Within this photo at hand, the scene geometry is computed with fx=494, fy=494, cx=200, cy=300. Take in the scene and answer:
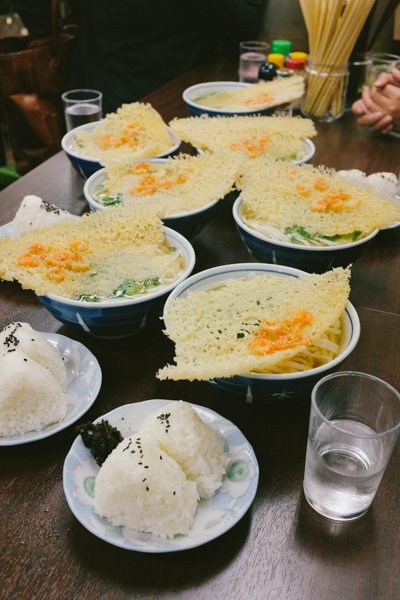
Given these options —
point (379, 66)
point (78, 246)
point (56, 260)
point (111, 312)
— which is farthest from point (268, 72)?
point (111, 312)

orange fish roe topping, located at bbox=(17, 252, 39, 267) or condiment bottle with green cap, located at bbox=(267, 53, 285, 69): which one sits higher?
condiment bottle with green cap, located at bbox=(267, 53, 285, 69)

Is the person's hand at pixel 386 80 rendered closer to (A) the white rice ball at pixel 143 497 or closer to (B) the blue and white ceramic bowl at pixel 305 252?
(B) the blue and white ceramic bowl at pixel 305 252

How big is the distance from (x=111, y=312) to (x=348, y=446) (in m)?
0.61

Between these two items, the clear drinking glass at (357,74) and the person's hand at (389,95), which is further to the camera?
the clear drinking glass at (357,74)

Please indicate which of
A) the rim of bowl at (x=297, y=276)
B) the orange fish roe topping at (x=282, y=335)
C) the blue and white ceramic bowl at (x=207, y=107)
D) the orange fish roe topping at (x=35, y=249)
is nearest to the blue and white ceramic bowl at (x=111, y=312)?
the rim of bowl at (x=297, y=276)

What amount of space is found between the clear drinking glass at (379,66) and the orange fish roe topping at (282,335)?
93.9 inches

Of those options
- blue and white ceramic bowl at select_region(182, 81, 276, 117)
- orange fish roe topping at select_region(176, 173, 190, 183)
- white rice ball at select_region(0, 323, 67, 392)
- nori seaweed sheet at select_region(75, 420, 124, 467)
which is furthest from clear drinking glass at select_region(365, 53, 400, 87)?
nori seaweed sheet at select_region(75, 420, 124, 467)

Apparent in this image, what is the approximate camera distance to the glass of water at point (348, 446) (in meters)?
0.88

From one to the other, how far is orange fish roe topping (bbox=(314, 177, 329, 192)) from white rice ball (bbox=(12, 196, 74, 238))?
85 centimetres

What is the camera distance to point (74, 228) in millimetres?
1500

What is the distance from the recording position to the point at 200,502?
2.97ft

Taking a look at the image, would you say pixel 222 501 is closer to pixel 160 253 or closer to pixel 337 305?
pixel 337 305

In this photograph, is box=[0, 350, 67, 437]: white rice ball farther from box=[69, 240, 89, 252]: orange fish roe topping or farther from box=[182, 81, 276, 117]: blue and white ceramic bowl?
box=[182, 81, 276, 117]: blue and white ceramic bowl

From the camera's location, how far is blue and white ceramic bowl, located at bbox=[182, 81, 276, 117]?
2.35 metres
